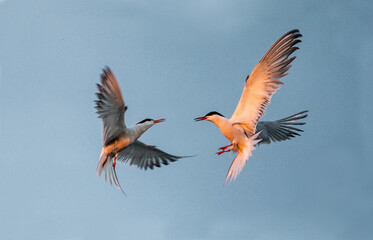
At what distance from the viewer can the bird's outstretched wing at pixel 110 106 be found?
701cm

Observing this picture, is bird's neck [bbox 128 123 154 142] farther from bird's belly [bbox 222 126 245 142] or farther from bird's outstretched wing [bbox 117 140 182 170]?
bird's belly [bbox 222 126 245 142]

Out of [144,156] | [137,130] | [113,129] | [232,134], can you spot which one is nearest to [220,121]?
[232,134]

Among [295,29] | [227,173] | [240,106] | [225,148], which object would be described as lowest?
[227,173]

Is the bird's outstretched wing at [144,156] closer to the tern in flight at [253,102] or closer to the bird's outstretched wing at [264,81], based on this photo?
the tern in flight at [253,102]

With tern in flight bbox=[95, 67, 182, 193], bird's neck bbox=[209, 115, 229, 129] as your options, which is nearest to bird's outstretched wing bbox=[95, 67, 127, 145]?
tern in flight bbox=[95, 67, 182, 193]

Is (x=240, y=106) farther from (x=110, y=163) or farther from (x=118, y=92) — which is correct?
(x=110, y=163)

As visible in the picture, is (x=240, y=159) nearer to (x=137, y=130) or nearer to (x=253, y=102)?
(x=253, y=102)

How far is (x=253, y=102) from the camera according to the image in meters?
7.04

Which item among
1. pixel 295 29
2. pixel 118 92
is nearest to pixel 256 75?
pixel 295 29

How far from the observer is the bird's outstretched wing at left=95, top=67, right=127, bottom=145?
701cm

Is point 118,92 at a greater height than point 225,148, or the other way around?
point 118,92

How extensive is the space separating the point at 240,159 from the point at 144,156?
2765mm

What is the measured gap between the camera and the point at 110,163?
26.7ft

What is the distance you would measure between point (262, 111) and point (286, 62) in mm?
776
